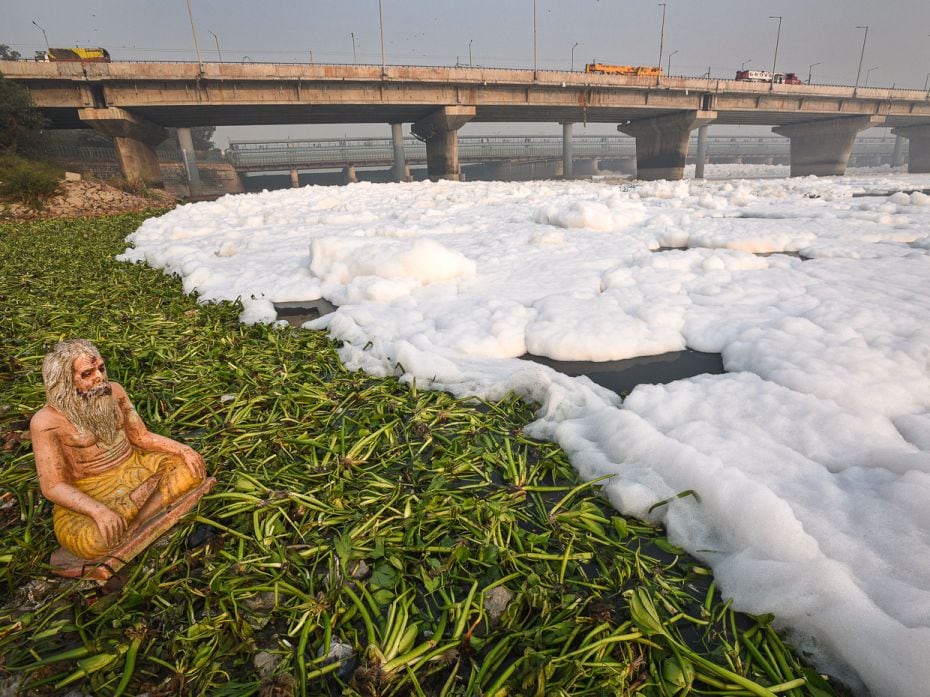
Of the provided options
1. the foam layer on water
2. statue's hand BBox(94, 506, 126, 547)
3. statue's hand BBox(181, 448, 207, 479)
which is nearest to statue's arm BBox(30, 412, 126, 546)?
statue's hand BBox(94, 506, 126, 547)

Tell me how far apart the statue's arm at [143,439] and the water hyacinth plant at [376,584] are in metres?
0.25

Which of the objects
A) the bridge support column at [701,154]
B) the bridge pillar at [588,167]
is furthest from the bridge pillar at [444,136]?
the bridge pillar at [588,167]

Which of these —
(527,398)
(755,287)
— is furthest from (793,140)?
(527,398)

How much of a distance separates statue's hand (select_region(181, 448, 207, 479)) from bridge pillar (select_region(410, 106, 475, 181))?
33.7 m

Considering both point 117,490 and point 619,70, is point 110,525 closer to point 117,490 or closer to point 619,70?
point 117,490

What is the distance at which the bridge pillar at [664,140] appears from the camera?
37375 mm

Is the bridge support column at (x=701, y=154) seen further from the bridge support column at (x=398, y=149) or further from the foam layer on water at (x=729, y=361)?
the foam layer on water at (x=729, y=361)

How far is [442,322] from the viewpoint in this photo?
→ 4602 millimetres

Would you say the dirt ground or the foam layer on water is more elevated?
the dirt ground

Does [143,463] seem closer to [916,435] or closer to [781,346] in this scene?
[916,435]

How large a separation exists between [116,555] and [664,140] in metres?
47.3

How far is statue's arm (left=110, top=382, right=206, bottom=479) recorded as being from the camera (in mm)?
2084

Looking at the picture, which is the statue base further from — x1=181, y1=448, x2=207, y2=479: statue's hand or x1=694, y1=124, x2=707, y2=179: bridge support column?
x1=694, y1=124, x2=707, y2=179: bridge support column

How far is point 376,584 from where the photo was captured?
179cm
